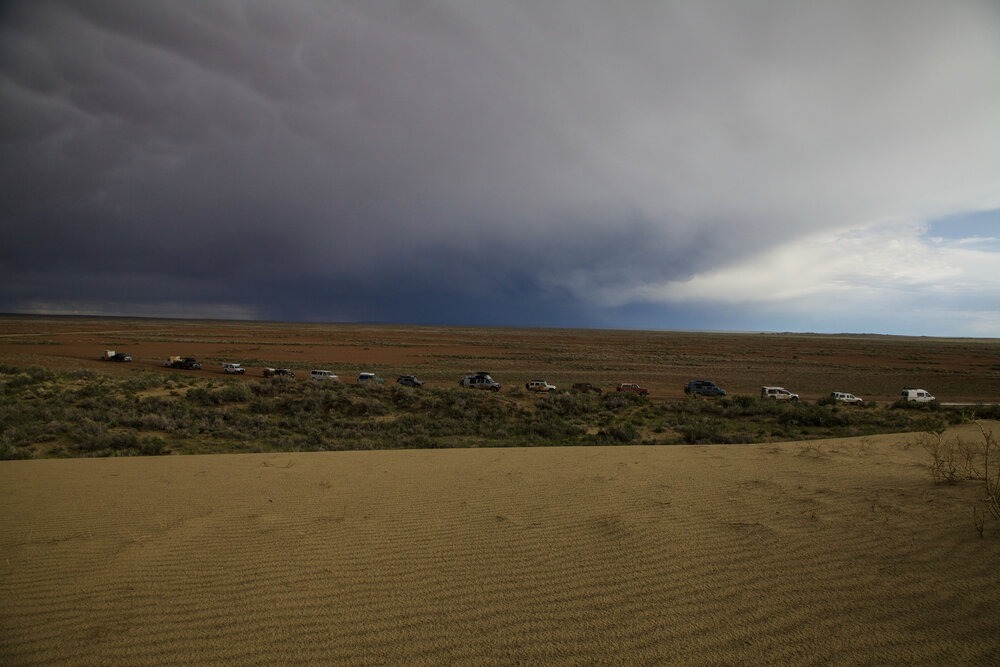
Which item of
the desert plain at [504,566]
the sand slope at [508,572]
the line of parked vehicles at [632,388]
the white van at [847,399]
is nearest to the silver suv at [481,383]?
the line of parked vehicles at [632,388]

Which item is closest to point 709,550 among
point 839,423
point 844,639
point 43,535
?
point 844,639

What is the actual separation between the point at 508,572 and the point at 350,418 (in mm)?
16728

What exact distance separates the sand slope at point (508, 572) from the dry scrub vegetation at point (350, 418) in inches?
Answer: 241

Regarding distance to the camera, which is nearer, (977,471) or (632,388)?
(977,471)

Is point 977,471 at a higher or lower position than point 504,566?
higher

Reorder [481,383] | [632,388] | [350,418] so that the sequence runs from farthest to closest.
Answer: [481,383] → [632,388] → [350,418]

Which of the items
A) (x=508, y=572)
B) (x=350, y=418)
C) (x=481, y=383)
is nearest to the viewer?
(x=508, y=572)

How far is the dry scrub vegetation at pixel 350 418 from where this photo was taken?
14820 mm

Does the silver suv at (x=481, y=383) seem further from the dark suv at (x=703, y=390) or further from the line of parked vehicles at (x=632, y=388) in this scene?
the dark suv at (x=703, y=390)

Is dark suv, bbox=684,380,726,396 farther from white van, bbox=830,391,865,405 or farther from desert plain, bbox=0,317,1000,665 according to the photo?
desert plain, bbox=0,317,1000,665

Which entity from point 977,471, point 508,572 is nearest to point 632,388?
point 977,471

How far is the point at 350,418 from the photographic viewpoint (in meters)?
20.2

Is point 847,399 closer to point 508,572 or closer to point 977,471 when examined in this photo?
point 977,471

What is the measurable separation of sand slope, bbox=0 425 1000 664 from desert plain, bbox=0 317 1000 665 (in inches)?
0.9
